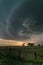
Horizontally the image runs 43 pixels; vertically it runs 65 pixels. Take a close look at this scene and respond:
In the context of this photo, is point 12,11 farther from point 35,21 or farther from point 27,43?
point 27,43

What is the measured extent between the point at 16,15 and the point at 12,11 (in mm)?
100

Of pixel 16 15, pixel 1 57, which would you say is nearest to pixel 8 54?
pixel 1 57

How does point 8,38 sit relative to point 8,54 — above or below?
above

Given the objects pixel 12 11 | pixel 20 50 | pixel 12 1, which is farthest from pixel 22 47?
pixel 12 1

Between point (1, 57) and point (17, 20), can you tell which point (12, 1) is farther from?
point (1, 57)

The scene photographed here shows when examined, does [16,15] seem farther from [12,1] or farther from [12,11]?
[12,1]

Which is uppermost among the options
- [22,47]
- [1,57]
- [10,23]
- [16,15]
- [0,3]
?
[0,3]

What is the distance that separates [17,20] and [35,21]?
31 cm

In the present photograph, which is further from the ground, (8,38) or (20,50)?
(8,38)

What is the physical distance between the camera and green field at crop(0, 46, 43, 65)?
2.09 metres

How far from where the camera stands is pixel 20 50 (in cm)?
214

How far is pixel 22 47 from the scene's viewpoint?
2143 millimetres

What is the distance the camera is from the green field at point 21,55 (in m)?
2.09

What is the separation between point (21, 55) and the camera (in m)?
2.12
